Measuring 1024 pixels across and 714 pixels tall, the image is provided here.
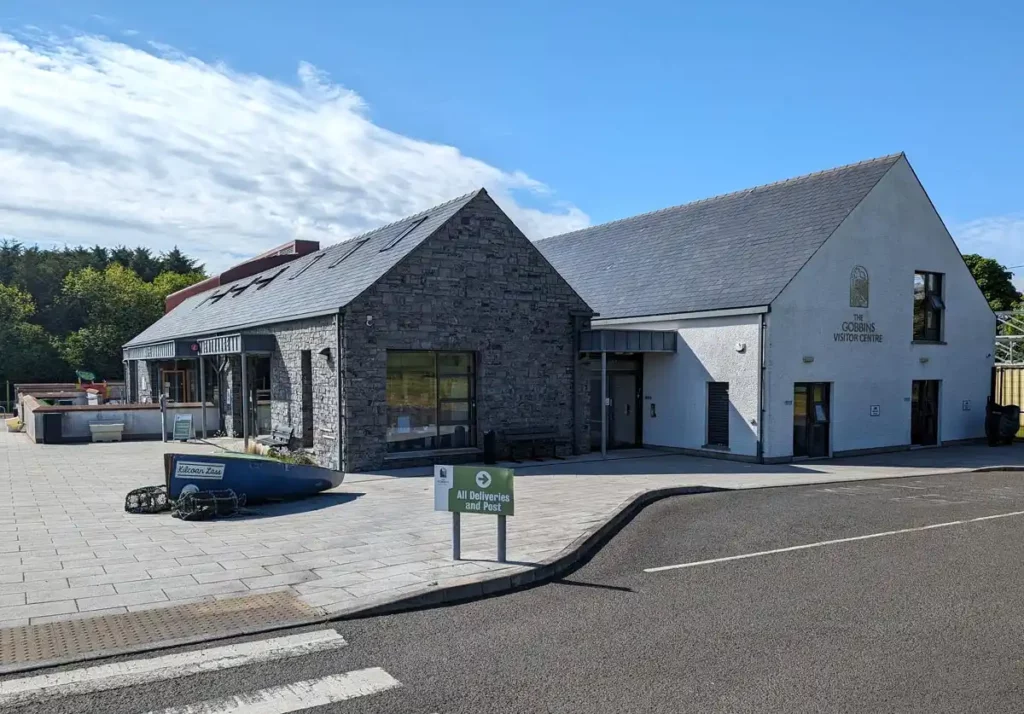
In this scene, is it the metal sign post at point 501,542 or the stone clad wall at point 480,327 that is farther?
the stone clad wall at point 480,327

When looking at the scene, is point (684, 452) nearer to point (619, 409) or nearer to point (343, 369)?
point (619, 409)

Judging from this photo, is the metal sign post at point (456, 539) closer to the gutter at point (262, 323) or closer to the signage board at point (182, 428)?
the gutter at point (262, 323)

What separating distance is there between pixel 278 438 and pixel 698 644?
1496 centimetres

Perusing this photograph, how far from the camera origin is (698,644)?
5.79m

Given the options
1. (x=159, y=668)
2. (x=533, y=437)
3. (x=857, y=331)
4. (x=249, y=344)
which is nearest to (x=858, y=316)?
(x=857, y=331)

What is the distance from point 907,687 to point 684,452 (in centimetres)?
1468

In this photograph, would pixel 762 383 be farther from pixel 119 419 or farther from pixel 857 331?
pixel 119 419

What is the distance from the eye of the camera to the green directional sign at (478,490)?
815 cm

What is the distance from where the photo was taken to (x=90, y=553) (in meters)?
8.58

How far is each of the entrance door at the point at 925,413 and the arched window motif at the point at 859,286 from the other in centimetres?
374

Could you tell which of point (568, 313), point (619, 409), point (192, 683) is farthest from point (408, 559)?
point (619, 409)

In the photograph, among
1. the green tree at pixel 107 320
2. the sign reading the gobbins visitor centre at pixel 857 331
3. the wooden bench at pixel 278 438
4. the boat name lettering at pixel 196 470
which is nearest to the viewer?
the boat name lettering at pixel 196 470

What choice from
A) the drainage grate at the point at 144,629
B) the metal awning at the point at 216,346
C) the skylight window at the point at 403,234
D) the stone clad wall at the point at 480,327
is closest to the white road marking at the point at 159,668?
the drainage grate at the point at 144,629

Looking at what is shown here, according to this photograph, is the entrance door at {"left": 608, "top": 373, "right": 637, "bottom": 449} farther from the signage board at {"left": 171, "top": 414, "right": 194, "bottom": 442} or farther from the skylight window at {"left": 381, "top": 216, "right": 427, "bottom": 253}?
the signage board at {"left": 171, "top": 414, "right": 194, "bottom": 442}
